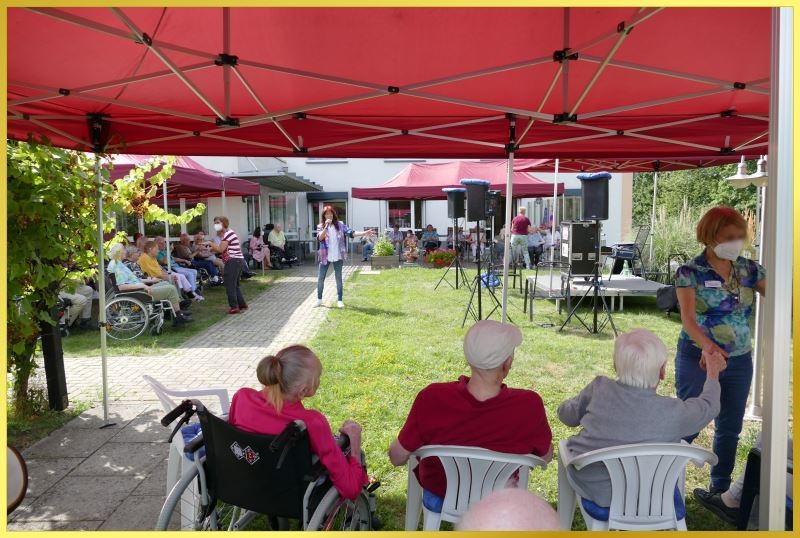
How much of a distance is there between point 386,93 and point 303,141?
118cm

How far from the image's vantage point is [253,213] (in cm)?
2023

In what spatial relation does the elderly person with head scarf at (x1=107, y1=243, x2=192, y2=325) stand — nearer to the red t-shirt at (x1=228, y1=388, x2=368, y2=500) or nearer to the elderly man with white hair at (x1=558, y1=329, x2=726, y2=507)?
the red t-shirt at (x1=228, y1=388, x2=368, y2=500)

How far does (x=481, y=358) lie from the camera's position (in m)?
2.27

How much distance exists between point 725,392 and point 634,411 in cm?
113

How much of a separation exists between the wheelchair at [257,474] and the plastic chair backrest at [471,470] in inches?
15.8

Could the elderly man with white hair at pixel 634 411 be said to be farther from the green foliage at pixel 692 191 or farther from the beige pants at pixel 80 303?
the green foliage at pixel 692 191

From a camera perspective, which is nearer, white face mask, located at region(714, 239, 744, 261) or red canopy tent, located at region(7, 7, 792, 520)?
red canopy tent, located at region(7, 7, 792, 520)

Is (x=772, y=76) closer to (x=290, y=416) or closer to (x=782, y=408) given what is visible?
(x=782, y=408)

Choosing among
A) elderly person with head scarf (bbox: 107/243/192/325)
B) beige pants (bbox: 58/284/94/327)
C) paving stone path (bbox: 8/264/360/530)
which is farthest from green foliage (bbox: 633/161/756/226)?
beige pants (bbox: 58/284/94/327)

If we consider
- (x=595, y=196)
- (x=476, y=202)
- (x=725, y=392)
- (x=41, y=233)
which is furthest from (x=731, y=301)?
(x=476, y=202)

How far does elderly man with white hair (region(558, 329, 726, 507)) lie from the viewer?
7.18ft

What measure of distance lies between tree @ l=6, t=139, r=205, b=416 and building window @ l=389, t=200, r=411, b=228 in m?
18.6

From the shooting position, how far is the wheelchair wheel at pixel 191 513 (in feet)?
7.28

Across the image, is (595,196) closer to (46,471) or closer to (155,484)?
(155,484)
